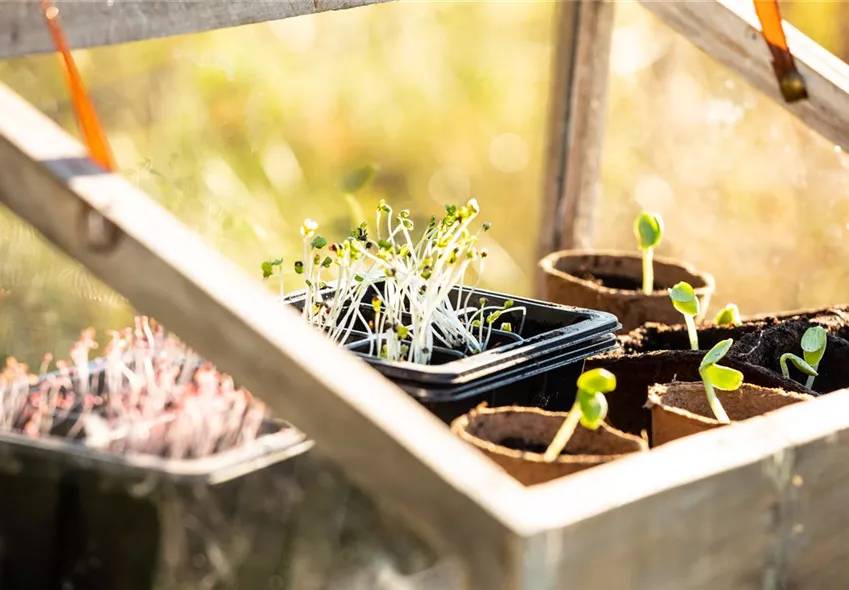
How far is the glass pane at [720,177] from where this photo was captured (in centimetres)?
364

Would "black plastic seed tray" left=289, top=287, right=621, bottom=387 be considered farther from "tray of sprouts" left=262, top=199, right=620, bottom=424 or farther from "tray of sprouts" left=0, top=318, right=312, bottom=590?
"tray of sprouts" left=0, top=318, right=312, bottom=590

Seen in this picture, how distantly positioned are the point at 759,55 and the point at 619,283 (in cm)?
66

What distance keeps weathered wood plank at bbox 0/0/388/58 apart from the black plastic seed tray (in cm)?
48

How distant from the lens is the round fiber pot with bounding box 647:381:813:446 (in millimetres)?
1499

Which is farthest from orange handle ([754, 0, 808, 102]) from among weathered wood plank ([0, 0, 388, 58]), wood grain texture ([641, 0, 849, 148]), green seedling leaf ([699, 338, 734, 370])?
weathered wood plank ([0, 0, 388, 58])

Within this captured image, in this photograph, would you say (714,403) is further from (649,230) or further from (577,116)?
(577,116)

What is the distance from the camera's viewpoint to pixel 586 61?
2.64 meters

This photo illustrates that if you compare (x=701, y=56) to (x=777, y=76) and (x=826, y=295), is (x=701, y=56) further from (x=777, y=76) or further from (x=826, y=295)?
(x=777, y=76)

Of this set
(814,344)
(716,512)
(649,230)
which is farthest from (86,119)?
(649,230)

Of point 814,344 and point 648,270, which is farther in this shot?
point 648,270

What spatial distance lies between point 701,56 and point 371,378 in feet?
11.3

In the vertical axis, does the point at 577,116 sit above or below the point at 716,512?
above

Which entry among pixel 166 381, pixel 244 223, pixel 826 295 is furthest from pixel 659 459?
pixel 826 295

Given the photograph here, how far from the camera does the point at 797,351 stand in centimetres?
191
